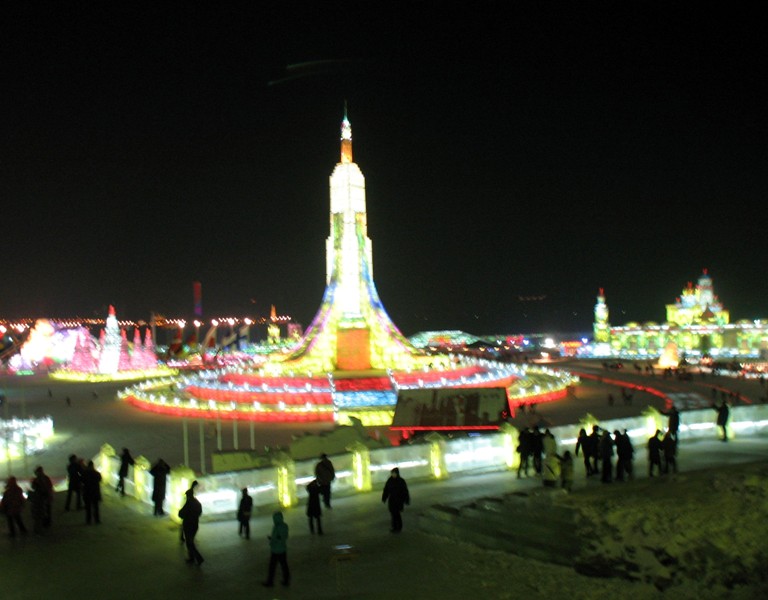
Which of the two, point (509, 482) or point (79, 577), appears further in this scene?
point (509, 482)

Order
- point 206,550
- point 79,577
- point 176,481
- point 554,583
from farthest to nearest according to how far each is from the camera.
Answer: point 176,481
point 206,550
point 79,577
point 554,583

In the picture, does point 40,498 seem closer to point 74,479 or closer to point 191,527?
point 74,479

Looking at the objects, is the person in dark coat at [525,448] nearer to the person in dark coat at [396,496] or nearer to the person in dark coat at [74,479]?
the person in dark coat at [396,496]

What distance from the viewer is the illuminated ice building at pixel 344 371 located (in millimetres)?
24547

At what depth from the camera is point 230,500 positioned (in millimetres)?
10586

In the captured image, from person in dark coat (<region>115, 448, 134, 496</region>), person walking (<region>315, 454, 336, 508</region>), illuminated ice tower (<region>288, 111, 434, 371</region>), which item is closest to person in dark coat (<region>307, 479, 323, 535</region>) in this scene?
person walking (<region>315, 454, 336, 508</region>)

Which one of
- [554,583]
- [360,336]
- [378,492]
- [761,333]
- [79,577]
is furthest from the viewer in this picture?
[761,333]

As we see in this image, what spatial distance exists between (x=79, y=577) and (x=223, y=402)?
17244mm

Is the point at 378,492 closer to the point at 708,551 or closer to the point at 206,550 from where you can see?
the point at 206,550

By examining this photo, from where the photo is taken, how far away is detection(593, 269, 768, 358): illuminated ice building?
81688 mm

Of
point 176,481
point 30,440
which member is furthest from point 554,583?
point 30,440

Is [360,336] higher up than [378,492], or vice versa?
[360,336]

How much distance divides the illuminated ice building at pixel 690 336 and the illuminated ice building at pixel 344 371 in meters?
49.9

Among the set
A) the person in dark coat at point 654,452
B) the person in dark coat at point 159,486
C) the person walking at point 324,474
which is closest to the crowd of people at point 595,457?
the person in dark coat at point 654,452
